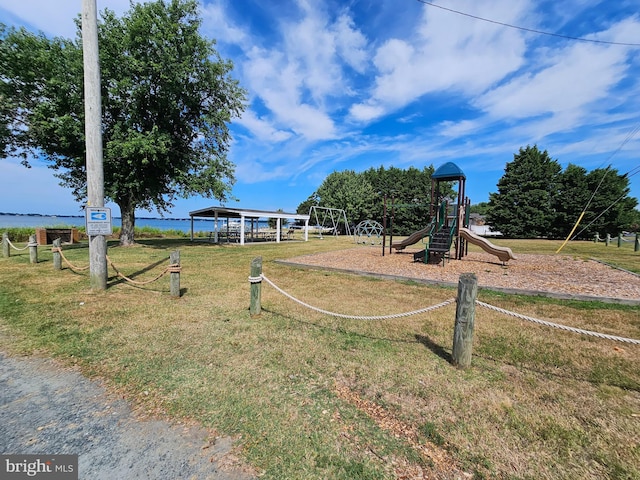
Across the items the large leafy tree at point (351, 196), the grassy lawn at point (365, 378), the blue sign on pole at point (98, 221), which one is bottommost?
the grassy lawn at point (365, 378)

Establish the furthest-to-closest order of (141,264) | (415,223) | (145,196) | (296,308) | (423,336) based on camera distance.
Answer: (415,223) < (145,196) < (141,264) < (296,308) < (423,336)

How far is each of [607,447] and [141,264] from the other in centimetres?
1153

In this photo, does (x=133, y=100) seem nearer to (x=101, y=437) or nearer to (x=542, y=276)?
(x=101, y=437)

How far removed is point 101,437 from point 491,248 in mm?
11833

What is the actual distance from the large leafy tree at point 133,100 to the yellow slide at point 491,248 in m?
11.7

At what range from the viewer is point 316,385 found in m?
2.86

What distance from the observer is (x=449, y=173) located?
11.0 meters

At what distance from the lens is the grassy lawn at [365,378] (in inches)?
78.6

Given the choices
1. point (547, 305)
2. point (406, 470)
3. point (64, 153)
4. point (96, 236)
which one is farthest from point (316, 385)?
point (64, 153)

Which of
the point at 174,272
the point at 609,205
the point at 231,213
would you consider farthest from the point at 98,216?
the point at 609,205

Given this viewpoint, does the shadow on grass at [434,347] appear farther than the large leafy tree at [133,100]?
No

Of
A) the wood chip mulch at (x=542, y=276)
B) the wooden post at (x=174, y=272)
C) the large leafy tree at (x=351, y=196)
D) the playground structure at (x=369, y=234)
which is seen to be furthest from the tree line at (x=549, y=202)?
the wooden post at (x=174, y=272)

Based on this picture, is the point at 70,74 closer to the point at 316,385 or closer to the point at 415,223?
the point at 316,385

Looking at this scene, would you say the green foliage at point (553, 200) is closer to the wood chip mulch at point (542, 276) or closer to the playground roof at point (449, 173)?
the wood chip mulch at point (542, 276)
